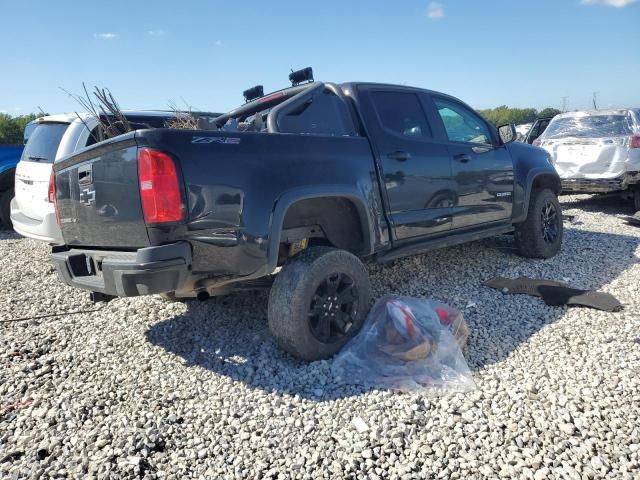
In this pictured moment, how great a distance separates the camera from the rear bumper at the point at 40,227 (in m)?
4.88

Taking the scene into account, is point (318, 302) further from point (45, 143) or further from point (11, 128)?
point (11, 128)

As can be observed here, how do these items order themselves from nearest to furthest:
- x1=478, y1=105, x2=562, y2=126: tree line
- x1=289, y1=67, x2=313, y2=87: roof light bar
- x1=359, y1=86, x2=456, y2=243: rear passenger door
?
1. x1=359, y1=86, x2=456, y2=243: rear passenger door
2. x1=289, y1=67, x2=313, y2=87: roof light bar
3. x1=478, y1=105, x2=562, y2=126: tree line

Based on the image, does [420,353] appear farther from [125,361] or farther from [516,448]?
[125,361]

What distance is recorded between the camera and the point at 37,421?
2.62m

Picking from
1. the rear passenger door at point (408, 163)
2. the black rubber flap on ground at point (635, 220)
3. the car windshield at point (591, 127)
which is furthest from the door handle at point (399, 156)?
the car windshield at point (591, 127)

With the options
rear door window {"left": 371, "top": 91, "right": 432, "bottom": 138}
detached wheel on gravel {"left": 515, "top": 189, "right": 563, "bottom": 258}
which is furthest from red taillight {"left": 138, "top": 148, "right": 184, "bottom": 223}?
detached wheel on gravel {"left": 515, "top": 189, "right": 563, "bottom": 258}

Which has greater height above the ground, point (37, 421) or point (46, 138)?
point (46, 138)

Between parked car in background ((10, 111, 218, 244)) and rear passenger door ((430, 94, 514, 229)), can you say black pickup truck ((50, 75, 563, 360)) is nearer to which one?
rear passenger door ((430, 94, 514, 229))

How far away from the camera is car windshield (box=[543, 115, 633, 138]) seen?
8.30 m

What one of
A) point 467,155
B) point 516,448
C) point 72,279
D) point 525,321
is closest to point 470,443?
point 516,448

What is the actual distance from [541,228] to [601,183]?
11.9 feet

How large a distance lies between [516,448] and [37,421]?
8.31ft

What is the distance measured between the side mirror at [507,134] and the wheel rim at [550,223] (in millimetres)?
1008

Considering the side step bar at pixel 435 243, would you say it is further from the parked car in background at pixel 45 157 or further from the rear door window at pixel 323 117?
the parked car in background at pixel 45 157
